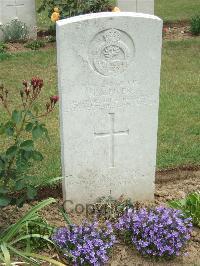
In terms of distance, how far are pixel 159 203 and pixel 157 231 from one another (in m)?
0.76

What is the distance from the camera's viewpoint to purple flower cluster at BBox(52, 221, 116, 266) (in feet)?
12.5

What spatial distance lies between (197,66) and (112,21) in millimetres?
5111

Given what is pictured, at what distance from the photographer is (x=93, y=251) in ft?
12.6

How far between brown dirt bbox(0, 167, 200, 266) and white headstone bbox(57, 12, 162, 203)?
0.23m

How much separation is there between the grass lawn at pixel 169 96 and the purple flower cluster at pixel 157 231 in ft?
4.57

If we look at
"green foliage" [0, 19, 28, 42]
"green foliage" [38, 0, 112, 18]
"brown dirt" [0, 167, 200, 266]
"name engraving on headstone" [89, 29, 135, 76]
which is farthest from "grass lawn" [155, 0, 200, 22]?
"name engraving on headstone" [89, 29, 135, 76]

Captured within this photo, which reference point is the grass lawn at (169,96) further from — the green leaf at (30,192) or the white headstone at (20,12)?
the green leaf at (30,192)

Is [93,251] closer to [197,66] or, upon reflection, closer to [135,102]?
[135,102]

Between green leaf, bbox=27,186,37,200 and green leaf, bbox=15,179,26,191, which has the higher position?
green leaf, bbox=15,179,26,191

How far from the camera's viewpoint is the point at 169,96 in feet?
24.7

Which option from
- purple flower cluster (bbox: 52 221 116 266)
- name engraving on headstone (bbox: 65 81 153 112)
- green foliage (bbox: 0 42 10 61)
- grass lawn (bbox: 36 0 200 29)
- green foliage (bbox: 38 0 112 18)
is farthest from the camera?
grass lawn (bbox: 36 0 200 29)

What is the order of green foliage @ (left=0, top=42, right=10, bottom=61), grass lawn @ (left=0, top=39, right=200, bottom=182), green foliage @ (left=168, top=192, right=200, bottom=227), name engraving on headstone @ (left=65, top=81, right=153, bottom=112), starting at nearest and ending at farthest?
1. name engraving on headstone @ (left=65, top=81, right=153, bottom=112)
2. green foliage @ (left=168, top=192, right=200, bottom=227)
3. grass lawn @ (left=0, top=39, right=200, bottom=182)
4. green foliage @ (left=0, top=42, right=10, bottom=61)

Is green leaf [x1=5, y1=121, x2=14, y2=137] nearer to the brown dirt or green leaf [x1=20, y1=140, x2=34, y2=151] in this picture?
green leaf [x1=20, y1=140, x2=34, y2=151]

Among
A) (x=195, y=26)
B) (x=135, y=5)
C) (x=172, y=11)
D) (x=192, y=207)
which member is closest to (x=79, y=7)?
(x=135, y=5)
